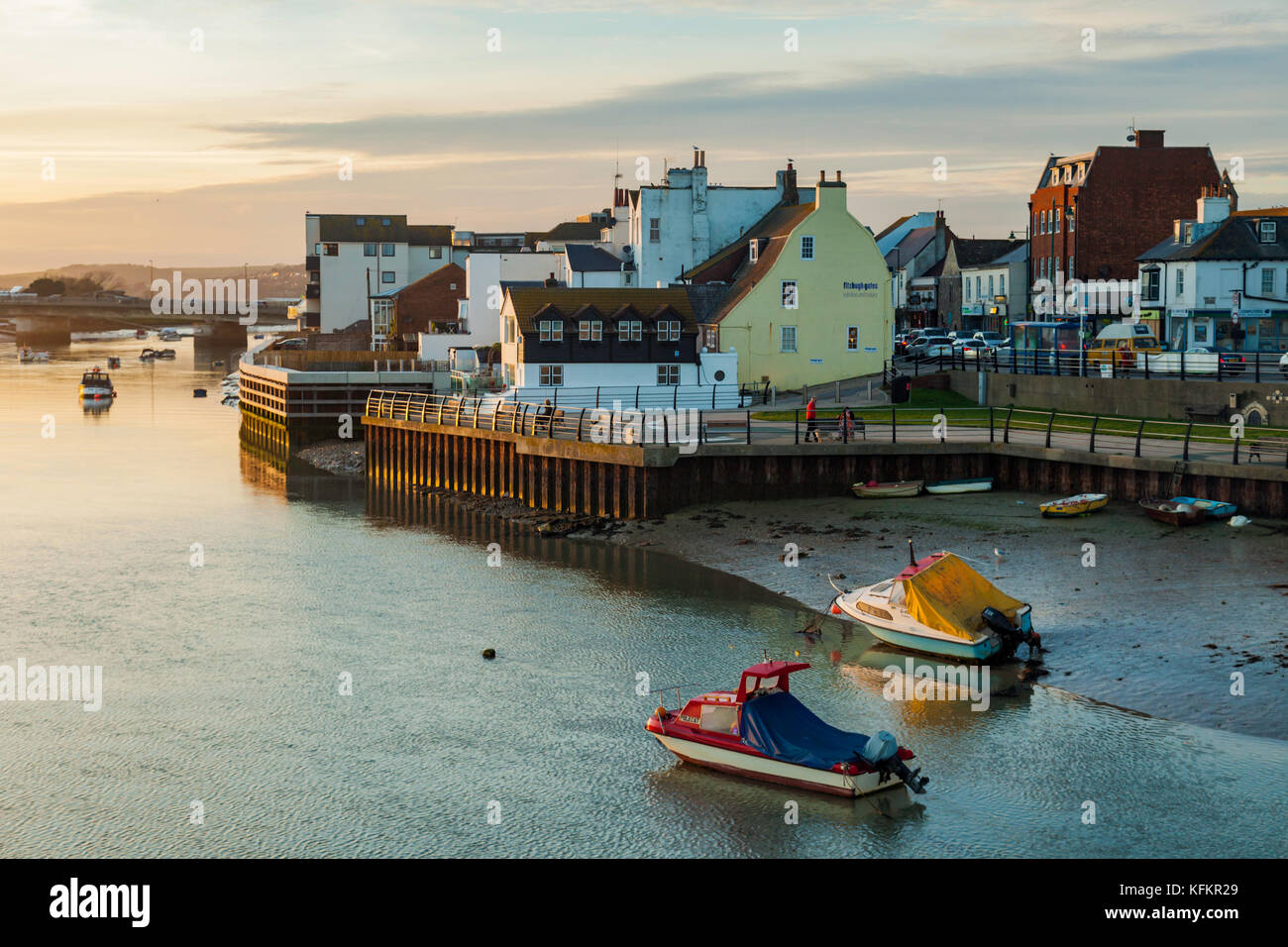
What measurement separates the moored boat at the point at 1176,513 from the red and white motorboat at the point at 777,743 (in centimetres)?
1861

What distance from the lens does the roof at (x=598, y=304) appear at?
212 ft

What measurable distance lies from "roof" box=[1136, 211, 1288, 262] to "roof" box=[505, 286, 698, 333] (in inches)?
1062

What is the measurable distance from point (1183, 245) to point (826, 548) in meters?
42.9

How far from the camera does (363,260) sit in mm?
133000

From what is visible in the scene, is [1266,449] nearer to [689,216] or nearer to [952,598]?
[952,598]

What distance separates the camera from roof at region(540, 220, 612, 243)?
131875 mm

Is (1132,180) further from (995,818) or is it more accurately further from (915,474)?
(995,818)

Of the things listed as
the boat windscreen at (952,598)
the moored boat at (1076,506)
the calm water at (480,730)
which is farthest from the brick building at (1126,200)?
the boat windscreen at (952,598)

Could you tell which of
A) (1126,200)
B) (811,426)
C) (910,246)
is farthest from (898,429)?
(910,246)

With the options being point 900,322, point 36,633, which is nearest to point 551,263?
point 900,322

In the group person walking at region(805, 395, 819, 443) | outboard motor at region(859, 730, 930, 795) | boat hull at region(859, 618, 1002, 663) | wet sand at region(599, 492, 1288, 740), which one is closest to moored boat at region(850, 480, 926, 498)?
wet sand at region(599, 492, 1288, 740)

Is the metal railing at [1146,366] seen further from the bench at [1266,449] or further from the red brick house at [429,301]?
the red brick house at [429,301]

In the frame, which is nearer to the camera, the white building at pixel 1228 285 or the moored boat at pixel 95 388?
the white building at pixel 1228 285

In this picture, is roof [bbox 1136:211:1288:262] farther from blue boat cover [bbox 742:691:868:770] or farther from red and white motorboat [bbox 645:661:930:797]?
blue boat cover [bbox 742:691:868:770]
